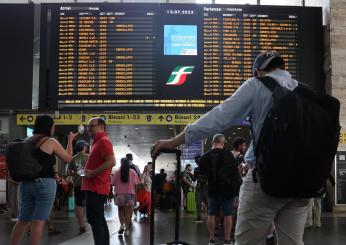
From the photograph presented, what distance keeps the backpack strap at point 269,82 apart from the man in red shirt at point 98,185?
317 cm

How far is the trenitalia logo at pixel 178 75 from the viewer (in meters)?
11.7

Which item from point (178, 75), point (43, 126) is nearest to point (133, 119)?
point (178, 75)

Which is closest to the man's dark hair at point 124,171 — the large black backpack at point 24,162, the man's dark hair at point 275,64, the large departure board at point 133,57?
the large departure board at point 133,57

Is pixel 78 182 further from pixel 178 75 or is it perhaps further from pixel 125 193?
pixel 178 75

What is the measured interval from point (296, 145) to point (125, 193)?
770 cm

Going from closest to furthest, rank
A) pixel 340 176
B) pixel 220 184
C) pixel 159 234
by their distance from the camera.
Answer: pixel 220 184 < pixel 159 234 < pixel 340 176

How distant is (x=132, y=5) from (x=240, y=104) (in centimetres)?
944

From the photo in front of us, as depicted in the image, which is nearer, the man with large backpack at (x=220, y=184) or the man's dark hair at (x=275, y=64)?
the man's dark hair at (x=275, y=64)

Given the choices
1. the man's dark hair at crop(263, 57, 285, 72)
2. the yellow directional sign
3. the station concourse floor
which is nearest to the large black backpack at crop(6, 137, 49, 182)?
the station concourse floor

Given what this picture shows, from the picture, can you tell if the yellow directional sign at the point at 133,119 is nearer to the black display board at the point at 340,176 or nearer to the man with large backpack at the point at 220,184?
the man with large backpack at the point at 220,184

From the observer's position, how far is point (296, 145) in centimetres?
253

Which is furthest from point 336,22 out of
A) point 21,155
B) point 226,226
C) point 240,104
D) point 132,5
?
point 240,104

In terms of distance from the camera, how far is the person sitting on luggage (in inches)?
383

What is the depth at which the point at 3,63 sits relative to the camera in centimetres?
1222
